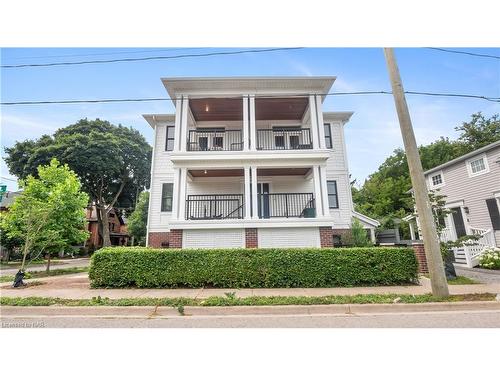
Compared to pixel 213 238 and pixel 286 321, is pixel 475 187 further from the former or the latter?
pixel 286 321

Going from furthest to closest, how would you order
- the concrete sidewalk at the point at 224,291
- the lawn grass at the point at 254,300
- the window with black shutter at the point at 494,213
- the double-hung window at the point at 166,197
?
1. the double-hung window at the point at 166,197
2. the window with black shutter at the point at 494,213
3. the concrete sidewalk at the point at 224,291
4. the lawn grass at the point at 254,300

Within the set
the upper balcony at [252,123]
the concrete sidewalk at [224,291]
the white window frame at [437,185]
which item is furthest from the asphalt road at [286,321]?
the white window frame at [437,185]

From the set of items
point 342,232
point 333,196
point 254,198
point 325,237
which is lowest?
point 325,237

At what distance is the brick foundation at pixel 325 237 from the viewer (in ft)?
32.2

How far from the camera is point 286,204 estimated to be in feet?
37.2

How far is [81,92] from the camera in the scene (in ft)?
27.1

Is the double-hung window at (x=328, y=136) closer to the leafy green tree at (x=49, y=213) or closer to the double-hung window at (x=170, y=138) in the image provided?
the double-hung window at (x=170, y=138)

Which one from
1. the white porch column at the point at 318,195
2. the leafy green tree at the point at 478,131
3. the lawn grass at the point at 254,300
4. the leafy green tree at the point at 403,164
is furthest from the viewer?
the leafy green tree at the point at 403,164

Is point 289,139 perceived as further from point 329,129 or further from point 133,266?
point 133,266

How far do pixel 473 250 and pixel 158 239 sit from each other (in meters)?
14.0

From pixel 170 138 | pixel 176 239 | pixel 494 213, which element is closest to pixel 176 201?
pixel 176 239

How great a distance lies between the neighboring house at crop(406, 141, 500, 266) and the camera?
11.8m

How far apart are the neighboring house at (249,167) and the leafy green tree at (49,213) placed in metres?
3.23

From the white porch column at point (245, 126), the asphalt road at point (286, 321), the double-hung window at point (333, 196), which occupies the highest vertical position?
the white porch column at point (245, 126)
